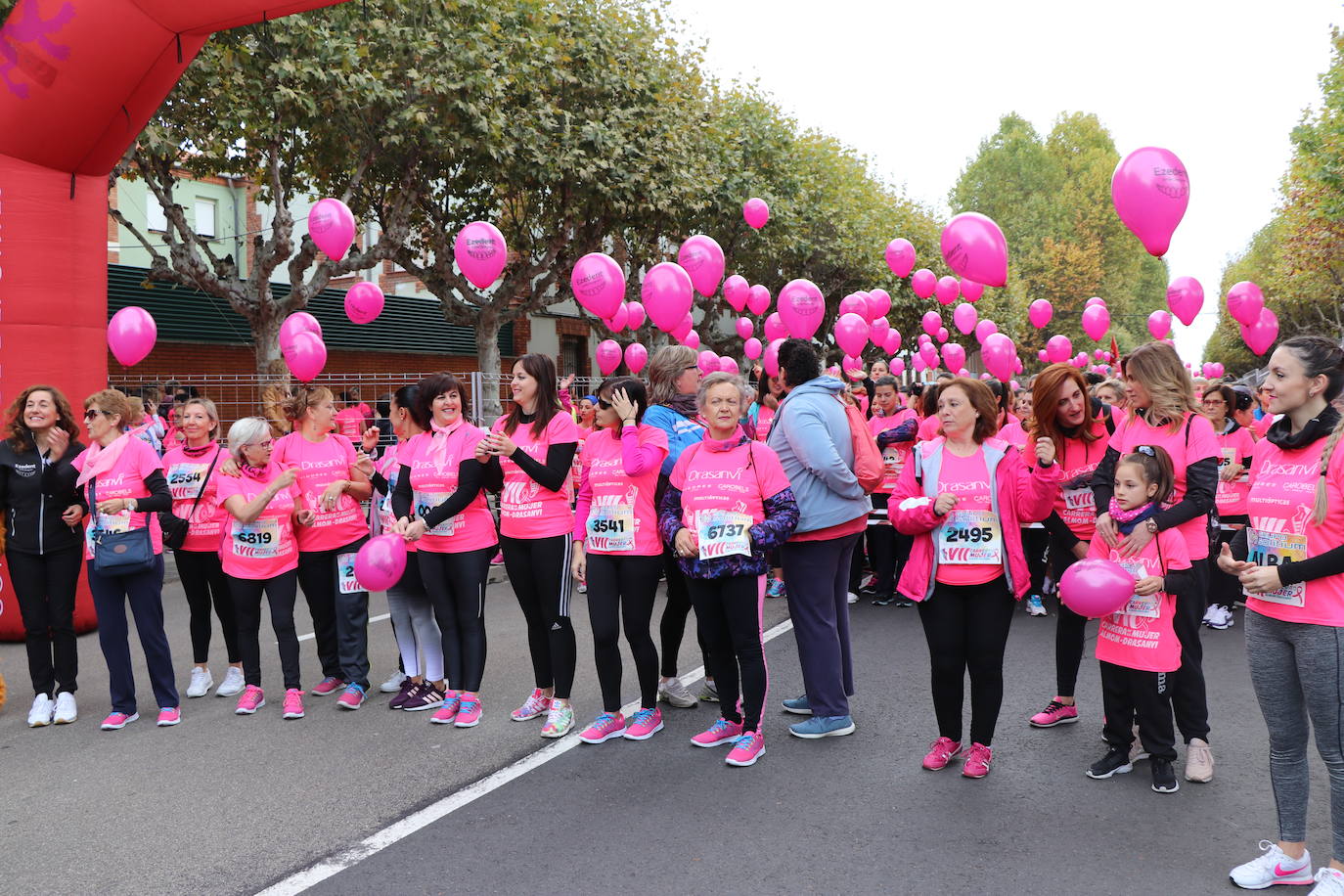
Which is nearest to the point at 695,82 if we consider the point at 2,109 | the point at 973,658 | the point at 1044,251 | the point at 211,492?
the point at 2,109

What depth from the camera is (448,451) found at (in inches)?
213

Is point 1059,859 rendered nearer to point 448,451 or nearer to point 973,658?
point 973,658

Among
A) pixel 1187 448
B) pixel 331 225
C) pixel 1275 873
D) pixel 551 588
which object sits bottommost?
pixel 1275 873

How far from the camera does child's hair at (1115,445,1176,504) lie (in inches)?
167

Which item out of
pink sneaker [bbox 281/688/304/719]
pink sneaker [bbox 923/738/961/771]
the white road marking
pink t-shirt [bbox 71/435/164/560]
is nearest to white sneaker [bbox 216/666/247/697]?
pink sneaker [bbox 281/688/304/719]

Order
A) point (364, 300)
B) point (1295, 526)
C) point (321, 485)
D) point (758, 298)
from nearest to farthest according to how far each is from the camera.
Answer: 1. point (1295, 526)
2. point (321, 485)
3. point (364, 300)
4. point (758, 298)

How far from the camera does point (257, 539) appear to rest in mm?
5648

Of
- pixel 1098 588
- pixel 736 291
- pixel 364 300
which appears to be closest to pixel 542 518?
pixel 1098 588

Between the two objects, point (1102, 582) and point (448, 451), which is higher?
point (448, 451)

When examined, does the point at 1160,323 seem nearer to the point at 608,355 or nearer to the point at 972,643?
the point at 608,355

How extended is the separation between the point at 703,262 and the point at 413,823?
8021 mm

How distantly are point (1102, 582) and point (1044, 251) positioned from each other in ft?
153

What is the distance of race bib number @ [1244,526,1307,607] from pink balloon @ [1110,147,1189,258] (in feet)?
13.2

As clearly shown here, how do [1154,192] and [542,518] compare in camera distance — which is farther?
[1154,192]
